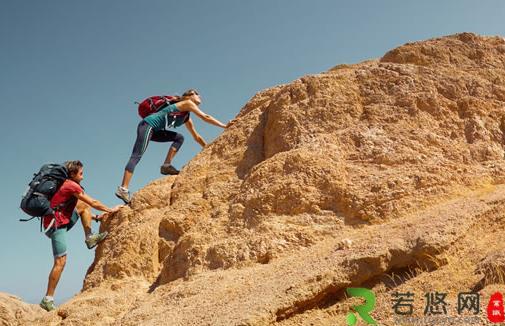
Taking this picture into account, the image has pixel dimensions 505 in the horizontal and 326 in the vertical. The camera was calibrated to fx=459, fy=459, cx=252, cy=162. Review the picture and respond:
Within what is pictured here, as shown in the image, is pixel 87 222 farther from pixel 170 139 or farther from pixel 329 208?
pixel 329 208

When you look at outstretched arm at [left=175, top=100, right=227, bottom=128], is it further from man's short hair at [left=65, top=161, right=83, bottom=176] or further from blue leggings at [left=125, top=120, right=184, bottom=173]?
man's short hair at [left=65, top=161, right=83, bottom=176]

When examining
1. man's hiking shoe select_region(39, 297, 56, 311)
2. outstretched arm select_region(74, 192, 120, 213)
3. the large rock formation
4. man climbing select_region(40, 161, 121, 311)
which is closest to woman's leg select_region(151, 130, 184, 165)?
the large rock formation

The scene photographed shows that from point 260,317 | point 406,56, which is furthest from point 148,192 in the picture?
point 406,56

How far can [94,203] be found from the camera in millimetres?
8953

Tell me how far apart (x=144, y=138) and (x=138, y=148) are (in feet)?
0.82

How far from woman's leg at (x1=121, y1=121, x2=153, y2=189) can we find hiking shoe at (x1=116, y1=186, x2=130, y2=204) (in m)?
0.08

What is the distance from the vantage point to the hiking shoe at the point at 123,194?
954 centimetres

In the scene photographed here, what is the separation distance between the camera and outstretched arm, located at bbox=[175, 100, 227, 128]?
33.2 ft

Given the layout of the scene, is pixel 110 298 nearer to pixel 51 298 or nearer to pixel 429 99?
pixel 51 298

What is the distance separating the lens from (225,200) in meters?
8.44

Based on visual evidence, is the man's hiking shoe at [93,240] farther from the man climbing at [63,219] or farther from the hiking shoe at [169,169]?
the hiking shoe at [169,169]

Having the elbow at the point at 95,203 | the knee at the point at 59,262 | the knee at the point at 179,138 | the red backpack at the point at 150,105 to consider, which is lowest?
the knee at the point at 59,262

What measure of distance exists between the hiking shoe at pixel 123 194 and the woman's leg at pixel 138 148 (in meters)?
0.08

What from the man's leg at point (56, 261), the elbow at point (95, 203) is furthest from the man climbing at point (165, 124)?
the man's leg at point (56, 261)
